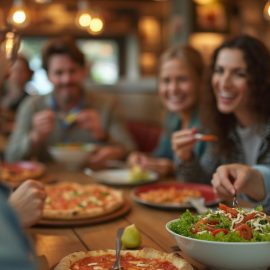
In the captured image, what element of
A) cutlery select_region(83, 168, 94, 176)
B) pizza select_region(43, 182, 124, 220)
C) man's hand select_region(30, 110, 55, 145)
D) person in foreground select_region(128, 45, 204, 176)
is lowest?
cutlery select_region(83, 168, 94, 176)

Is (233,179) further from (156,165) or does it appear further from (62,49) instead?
(62,49)

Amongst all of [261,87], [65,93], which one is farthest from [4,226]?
[65,93]

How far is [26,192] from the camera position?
1.46m

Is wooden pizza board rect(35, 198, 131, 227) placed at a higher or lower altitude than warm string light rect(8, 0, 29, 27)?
lower

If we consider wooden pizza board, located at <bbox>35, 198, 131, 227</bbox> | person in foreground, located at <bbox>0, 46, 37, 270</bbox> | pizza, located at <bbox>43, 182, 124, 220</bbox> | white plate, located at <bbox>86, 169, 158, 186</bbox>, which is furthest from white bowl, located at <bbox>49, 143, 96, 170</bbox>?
person in foreground, located at <bbox>0, 46, 37, 270</bbox>

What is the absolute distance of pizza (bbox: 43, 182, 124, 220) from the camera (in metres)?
1.82

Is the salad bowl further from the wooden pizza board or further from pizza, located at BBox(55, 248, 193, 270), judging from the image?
the wooden pizza board

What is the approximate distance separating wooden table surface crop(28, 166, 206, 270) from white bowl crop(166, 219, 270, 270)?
0.44 ft

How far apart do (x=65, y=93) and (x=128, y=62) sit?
7.15 meters

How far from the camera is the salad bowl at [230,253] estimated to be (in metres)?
1.15

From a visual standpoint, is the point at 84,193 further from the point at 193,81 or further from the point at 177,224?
the point at 193,81

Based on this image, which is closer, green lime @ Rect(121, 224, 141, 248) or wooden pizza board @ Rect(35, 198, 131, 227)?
green lime @ Rect(121, 224, 141, 248)

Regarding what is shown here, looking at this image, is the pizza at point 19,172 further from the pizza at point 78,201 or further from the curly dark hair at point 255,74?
the curly dark hair at point 255,74

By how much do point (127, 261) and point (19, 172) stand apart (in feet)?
5.09
